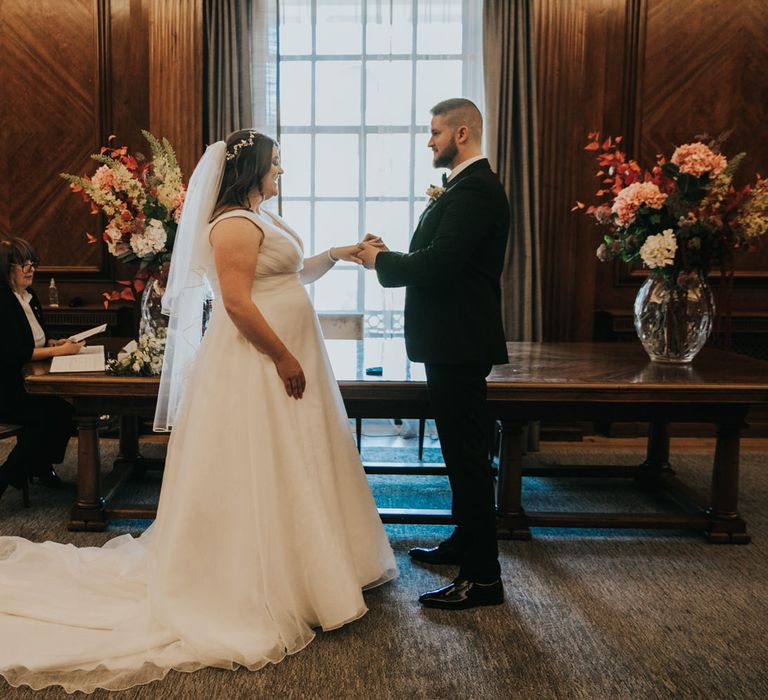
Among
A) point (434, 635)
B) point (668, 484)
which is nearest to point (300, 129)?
point (668, 484)

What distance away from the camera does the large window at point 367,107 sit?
17.1 feet

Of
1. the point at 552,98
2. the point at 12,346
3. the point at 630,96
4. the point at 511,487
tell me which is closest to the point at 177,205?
the point at 12,346

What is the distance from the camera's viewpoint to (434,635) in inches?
105

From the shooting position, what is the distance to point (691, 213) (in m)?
3.49

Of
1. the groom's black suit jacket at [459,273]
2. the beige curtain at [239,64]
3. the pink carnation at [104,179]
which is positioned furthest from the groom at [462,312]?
the beige curtain at [239,64]

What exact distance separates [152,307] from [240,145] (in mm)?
1224

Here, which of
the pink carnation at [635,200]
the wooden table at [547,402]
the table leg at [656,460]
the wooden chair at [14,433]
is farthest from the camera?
the table leg at [656,460]

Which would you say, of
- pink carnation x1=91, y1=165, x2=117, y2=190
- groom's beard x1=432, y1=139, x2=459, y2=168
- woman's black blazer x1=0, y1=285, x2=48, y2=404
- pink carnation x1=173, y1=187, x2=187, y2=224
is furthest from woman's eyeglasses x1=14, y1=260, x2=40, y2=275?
groom's beard x1=432, y1=139, x2=459, y2=168

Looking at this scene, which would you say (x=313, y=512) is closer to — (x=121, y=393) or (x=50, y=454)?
(x=121, y=393)

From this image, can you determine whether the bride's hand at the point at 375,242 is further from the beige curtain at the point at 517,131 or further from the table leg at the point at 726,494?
the beige curtain at the point at 517,131

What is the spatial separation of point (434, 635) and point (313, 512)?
59cm

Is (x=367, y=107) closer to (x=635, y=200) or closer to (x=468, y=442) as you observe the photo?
(x=635, y=200)

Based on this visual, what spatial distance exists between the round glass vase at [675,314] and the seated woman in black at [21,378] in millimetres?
2784

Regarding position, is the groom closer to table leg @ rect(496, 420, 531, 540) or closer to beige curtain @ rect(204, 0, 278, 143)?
table leg @ rect(496, 420, 531, 540)
